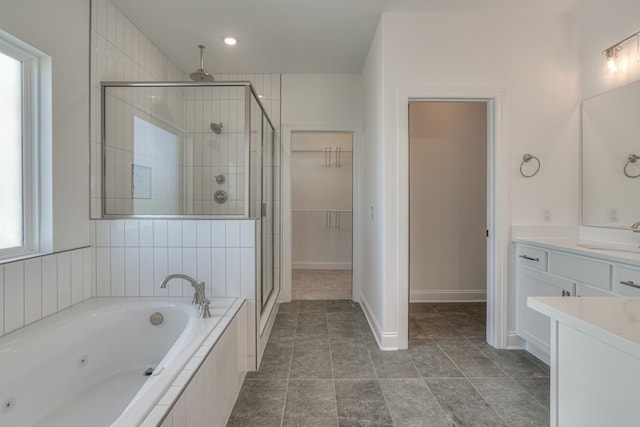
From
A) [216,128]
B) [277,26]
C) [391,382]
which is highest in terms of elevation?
[277,26]

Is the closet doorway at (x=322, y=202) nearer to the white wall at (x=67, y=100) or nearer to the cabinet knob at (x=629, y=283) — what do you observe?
the white wall at (x=67, y=100)

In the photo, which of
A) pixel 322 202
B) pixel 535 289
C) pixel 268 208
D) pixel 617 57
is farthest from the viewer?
pixel 322 202

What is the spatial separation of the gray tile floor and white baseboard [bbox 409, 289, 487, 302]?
64 centimetres

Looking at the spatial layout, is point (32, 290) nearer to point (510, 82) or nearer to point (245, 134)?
point (245, 134)

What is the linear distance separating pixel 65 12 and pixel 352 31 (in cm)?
206

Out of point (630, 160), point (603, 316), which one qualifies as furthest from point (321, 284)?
point (603, 316)

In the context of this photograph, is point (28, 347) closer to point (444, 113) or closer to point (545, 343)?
point (545, 343)

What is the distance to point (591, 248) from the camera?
1.98 m

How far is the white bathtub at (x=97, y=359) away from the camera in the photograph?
4.05 feet

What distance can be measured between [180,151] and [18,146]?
98 cm

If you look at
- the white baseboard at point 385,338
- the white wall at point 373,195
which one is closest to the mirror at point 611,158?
the white wall at point 373,195

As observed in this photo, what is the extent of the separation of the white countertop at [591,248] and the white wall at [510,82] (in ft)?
0.59

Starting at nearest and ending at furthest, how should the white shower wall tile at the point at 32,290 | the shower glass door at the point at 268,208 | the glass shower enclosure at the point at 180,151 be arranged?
the white shower wall tile at the point at 32,290
the glass shower enclosure at the point at 180,151
the shower glass door at the point at 268,208

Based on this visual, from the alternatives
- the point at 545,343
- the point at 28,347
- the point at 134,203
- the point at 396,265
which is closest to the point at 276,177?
the point at 134,203
